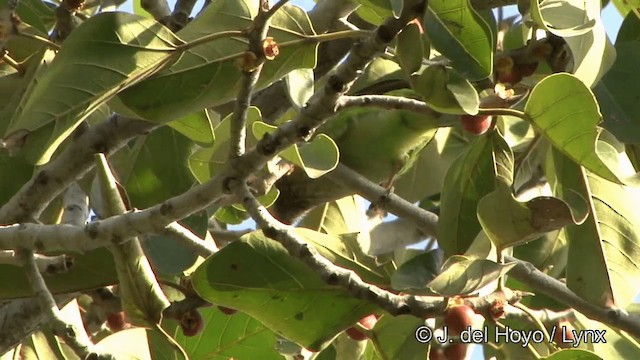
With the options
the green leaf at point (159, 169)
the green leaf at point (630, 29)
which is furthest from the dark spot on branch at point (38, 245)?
the green leaf at point (630, 29)

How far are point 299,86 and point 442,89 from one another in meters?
0.32

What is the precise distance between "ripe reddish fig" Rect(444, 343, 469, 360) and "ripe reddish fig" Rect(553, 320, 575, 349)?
13cm

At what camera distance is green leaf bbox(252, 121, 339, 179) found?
1234 mm

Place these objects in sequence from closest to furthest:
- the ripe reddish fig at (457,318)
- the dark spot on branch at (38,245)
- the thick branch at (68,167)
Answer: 1. the ripe reddish fig at (457,318)
2. the dark spot on branch at (38,245)
3. the thick branch at (68,167)

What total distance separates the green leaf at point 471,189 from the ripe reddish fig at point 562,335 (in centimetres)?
22

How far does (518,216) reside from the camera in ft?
3.96

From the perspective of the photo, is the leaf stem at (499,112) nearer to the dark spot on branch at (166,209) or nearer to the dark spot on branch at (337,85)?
the dark spot on branch at (337,85)

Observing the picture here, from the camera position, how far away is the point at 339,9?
1.64 metres

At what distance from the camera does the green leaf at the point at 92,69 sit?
3.72 feet

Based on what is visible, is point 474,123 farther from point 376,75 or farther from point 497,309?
point 376,75

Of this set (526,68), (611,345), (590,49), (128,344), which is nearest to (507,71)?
(526,68)

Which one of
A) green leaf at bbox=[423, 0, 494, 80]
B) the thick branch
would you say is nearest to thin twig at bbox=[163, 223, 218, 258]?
the thick branch

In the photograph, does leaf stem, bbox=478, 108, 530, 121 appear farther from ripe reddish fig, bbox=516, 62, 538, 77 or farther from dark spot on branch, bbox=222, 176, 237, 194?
dark spot on branch, bbox=222, 176, 237, 194

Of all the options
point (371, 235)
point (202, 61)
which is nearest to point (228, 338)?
point (371, 235)
